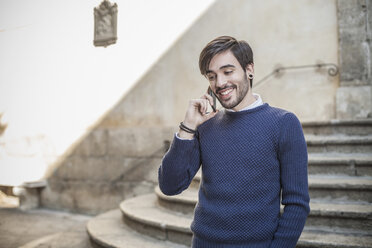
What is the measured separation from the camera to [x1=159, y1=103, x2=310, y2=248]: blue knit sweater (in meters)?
1.19

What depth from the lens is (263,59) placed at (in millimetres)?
4762

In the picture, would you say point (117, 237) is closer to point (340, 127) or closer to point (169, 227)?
point (169, 227)

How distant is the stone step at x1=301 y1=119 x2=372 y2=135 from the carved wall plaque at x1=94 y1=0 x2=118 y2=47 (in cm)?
294

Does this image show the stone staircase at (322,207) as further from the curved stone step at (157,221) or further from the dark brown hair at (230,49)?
the dark brown hair at (230,49)

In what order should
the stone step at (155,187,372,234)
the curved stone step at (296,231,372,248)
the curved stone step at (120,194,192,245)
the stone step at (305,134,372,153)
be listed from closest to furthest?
the curved stone step at (296,231,372,248) < the stone step at (155,187,372,234) < the curved stone step at (120,194,192,245) < the stone step at (305,134,372,153)

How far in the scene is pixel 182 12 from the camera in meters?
4.89

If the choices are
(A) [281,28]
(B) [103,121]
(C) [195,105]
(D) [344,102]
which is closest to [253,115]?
(C) [195,105]

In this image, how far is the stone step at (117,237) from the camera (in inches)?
111

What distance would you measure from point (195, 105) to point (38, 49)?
5140 millimetres

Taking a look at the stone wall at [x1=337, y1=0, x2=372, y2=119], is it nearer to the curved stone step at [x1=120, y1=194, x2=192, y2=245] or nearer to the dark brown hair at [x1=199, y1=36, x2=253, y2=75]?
the curved stone step at [x1=120, y1=194, x2=192, y2=245]

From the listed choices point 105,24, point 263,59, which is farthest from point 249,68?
point 105,24

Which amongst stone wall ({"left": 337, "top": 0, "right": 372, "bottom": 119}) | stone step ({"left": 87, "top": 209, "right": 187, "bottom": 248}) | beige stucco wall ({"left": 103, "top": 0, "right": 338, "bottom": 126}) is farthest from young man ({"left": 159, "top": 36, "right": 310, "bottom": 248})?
beige stucco wall ({"left": 103, "top": 0, "right": 338, "bottom": 126})

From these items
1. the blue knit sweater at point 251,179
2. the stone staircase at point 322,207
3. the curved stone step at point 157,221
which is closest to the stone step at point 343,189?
the stone staircase at point 322,207

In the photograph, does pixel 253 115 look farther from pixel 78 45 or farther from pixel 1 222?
pixel 78 45
